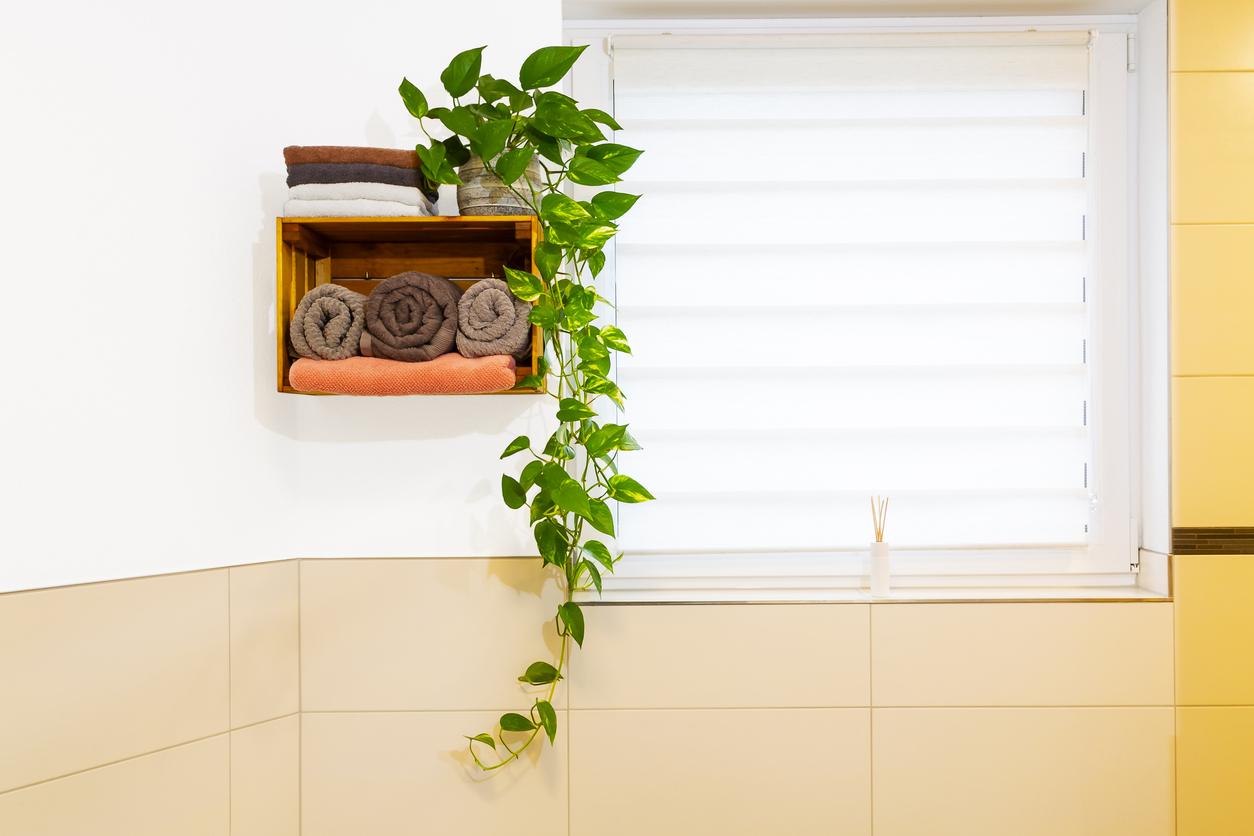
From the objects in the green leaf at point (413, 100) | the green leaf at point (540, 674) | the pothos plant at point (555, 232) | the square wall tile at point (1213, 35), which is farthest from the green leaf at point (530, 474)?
the square wall tile at point (1213, 35)

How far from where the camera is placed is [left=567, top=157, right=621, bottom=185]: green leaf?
110cm

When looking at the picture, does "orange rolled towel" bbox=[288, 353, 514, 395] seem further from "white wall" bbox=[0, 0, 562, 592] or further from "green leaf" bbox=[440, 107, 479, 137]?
"green leaf" bbox=[440, 107, 479, 137]

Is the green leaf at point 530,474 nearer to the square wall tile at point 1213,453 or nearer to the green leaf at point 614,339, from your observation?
the green leaf at point 614,339

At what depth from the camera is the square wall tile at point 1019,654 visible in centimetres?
129

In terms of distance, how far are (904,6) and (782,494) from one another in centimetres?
100

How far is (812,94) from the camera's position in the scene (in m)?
1.40

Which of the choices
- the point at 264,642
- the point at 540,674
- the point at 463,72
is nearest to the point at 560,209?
the point at 463,72

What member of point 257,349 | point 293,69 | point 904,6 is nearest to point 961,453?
point 904,6

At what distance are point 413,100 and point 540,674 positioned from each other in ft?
3.21

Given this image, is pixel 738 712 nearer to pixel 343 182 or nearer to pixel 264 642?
pixel 264 642

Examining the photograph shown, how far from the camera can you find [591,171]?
1.11 m

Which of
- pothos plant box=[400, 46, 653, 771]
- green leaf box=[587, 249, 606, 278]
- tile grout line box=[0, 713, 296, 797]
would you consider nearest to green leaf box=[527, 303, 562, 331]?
pothos plant box=[400, 46, 653, 771]

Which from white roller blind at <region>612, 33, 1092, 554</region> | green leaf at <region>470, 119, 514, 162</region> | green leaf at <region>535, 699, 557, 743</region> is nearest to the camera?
green leaf at <region>470, 119, 514, 162</region>

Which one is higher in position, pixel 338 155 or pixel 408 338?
pixel 338 155
